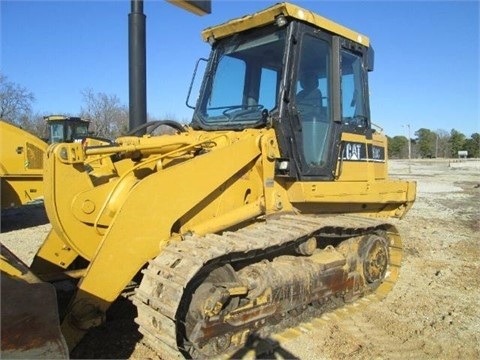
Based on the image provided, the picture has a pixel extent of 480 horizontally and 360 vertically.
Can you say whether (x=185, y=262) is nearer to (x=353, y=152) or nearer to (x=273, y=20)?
(x=273, y=20)

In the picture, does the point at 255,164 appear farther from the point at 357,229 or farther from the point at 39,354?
the point at 39,354

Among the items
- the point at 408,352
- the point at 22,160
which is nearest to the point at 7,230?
the point at 22,160

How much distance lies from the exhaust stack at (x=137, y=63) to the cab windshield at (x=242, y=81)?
43.1 inches

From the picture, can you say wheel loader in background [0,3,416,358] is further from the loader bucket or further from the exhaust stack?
the exhaust stack

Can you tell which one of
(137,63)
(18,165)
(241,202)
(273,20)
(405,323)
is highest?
(273,20)

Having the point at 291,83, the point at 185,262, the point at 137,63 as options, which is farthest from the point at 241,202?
the point at 137,63

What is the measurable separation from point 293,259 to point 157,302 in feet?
5.51

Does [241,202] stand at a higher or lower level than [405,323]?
higher

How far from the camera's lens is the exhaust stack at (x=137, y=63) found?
5.81 m

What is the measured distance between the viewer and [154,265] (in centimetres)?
345

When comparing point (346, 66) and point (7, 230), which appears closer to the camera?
point (346, 66)

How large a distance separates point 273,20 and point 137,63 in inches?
83.5

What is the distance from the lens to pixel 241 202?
172 inches

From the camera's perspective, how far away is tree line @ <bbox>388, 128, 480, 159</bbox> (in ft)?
260
